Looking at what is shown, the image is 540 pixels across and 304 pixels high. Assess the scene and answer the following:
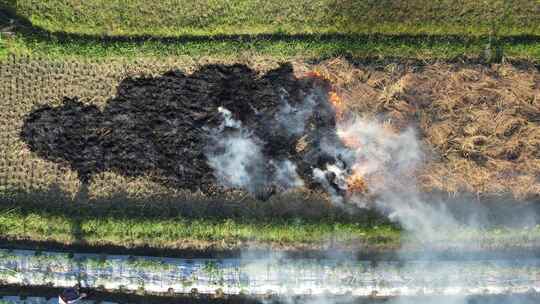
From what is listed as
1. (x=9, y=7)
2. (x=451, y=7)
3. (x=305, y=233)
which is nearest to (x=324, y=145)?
(x=305, y=233)

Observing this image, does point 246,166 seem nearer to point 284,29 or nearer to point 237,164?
point 237,164

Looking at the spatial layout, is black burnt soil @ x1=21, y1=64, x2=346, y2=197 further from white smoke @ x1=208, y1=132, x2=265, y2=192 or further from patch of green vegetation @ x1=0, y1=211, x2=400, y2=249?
patch of green vegetation @ x1=0, y1=211, x2=400, y2=249

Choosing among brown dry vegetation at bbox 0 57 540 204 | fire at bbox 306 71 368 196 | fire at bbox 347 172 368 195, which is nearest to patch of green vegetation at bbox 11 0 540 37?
brown dry vegetation at bbox 0 57 540 204

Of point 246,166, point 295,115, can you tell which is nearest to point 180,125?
point 246,166

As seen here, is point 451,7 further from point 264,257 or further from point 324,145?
point 264,257

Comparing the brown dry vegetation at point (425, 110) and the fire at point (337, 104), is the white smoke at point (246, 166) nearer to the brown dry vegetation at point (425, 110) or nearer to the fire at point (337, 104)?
the brown dry vegetation at point (425, 110)

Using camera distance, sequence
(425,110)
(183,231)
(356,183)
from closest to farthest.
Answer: (183,231) → (356,183) → (425,110)

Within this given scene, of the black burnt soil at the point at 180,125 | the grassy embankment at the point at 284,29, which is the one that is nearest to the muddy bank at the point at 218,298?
the black burnt soil at the point at 180,125
